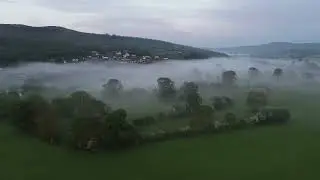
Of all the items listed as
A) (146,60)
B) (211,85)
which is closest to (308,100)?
(211,85)

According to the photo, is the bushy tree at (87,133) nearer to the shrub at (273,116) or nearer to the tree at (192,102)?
the tree at (192,102)

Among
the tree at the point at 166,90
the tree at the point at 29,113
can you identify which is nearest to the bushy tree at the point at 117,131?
the tree at the point at 29,113

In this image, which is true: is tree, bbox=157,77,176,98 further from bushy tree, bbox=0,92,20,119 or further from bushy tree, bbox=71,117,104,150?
bushy tree, bbox=71,117,104,150

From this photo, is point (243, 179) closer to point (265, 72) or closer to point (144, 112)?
point (144, 112)

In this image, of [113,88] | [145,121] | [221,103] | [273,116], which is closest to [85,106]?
[145,121]

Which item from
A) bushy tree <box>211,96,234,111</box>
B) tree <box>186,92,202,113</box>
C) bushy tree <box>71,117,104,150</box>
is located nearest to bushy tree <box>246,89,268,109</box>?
bushy tree <box>211,96,234,111</box>
